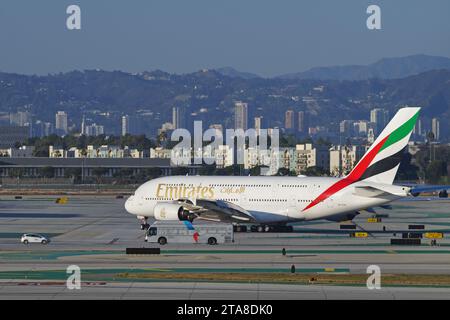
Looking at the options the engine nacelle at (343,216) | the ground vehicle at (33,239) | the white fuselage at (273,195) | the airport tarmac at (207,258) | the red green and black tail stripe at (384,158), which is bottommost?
the airport tarmac at (207,258)

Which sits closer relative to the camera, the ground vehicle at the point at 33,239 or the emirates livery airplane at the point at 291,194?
the ground vehicle at the point at 33,239

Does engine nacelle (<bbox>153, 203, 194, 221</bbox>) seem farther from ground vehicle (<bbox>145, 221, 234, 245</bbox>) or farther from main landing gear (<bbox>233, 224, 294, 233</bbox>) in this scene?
ground vehicle (<bbox>145, 221, 234, 245</bbox>)

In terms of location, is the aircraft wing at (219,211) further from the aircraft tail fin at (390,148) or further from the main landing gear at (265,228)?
the aircraft tail fin at (390,148)

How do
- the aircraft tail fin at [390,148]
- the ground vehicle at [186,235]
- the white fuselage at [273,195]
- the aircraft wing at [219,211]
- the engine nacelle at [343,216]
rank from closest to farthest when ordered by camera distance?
the ground vehicle at [186,235], the aircraft tail fin at [390,148], the white fuselage at [273,195], the aircraft wing at [219,211], the engine nacelle at [343,216]

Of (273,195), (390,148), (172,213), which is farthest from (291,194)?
(172,213)

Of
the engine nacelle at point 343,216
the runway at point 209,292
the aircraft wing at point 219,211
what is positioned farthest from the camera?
the engine nacelle at point 343,216

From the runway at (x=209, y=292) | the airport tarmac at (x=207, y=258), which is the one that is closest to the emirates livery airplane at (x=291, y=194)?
the airport tarmac at (x=207, y=258)

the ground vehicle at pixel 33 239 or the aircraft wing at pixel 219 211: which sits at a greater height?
→ the aircraft wing at pixel 219 211

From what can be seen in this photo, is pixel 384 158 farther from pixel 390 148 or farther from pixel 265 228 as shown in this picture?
pixel 265 228
